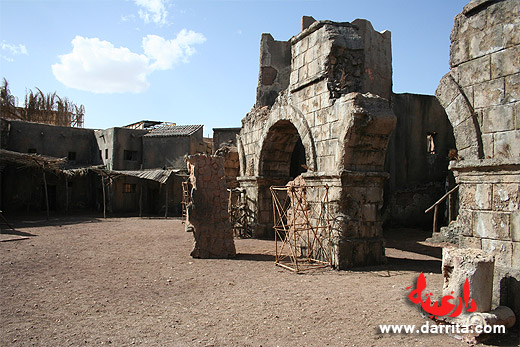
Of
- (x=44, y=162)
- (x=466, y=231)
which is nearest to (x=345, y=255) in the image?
(x=466, y=231)

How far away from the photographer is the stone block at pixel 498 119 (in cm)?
451

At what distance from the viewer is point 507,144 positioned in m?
4.53

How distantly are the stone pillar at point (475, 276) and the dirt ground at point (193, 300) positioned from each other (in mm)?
505

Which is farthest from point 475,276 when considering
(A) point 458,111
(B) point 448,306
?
(A) point 458,111

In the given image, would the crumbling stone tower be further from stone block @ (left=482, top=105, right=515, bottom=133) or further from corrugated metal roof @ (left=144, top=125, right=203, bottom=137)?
corrugated metal roof @ (left=144, top=125, right=203, bottom=137)

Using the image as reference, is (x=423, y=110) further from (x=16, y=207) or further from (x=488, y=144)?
(x=16, y=207)

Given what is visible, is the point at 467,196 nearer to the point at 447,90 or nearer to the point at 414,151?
the point at 447,90

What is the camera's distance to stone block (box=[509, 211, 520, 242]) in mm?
4367

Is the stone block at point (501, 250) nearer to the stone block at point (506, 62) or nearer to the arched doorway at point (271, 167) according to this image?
the stone block at point (506, 62)

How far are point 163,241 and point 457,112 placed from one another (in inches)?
340

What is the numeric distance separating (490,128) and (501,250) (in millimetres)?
1445

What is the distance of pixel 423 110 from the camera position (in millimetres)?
16141

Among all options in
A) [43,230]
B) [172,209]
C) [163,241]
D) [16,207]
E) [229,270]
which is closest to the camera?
[229,270]

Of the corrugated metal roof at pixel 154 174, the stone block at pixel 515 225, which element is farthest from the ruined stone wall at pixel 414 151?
the stone block at pixel 515 225
